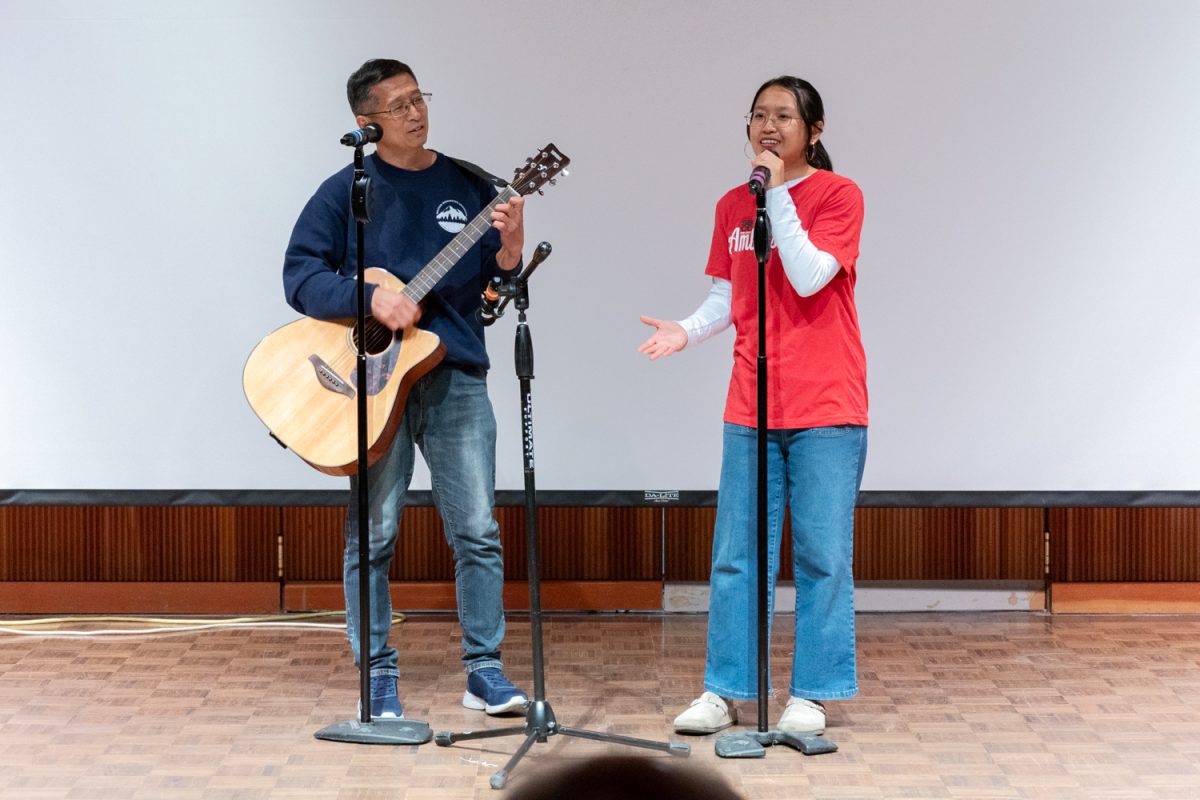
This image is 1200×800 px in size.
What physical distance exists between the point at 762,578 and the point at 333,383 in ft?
3.49

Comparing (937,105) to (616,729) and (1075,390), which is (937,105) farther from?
(616,729)

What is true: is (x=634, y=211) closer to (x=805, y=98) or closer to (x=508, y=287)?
(x=805, y=98)

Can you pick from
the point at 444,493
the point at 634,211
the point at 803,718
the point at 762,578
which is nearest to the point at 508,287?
the point at 444,493

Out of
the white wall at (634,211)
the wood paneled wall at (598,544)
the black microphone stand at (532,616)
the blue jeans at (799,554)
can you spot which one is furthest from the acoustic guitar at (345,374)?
the wood paneled wall at (598,544)

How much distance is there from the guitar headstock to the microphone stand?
45 centimetres

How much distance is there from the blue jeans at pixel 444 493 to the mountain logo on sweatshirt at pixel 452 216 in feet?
1.10

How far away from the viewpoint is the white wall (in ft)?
13.1

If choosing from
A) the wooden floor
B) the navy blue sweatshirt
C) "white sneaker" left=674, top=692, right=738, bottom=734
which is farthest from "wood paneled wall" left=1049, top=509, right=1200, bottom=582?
the navy blue sweatshirt

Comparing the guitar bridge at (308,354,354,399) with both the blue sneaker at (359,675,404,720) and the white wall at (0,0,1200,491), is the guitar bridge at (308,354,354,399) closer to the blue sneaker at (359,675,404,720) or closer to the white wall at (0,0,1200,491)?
the blue sneaker at (359,675,404,720)

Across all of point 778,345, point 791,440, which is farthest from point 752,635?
point 778,345

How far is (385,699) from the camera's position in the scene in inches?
120

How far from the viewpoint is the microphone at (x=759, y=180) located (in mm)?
2623

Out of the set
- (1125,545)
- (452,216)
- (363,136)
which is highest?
(363,136)

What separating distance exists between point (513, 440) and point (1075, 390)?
1.77 meters
